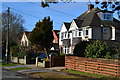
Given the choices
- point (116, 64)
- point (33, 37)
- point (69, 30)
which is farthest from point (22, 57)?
point (116, 64)

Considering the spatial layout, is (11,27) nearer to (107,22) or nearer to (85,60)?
(107,22)

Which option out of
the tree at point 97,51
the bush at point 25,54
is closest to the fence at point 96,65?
the tree at point 97,51

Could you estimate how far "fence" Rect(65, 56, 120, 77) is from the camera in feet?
51.5

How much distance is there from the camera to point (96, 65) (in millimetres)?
17484

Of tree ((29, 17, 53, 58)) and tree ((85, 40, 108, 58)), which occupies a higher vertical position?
tree ((29, 17, 53, 58))

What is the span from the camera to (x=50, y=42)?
29828mm

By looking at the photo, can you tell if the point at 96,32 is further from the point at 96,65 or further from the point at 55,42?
the point at 96,65

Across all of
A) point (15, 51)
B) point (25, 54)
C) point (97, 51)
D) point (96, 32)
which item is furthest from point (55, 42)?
point (97, 51)

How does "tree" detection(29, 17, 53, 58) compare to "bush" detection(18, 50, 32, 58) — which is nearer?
"tree" detection(29, 17, 53, 58)

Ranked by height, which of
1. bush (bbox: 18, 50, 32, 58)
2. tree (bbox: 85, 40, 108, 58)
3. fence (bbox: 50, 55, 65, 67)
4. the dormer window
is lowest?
fence (bbox: 50, 55, 65, 67)

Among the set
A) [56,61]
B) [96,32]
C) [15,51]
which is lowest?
[56,61]

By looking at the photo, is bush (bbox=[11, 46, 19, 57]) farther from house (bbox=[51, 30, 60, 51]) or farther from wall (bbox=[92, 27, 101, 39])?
house (bbox=[51, 30, 60, 51])

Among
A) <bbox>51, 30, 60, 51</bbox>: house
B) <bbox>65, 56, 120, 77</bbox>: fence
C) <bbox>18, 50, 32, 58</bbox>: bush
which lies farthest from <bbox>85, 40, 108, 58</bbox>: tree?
<bbox>51, 30, 60, 51</bbox>: house

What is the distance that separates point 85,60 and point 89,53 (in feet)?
11.7
